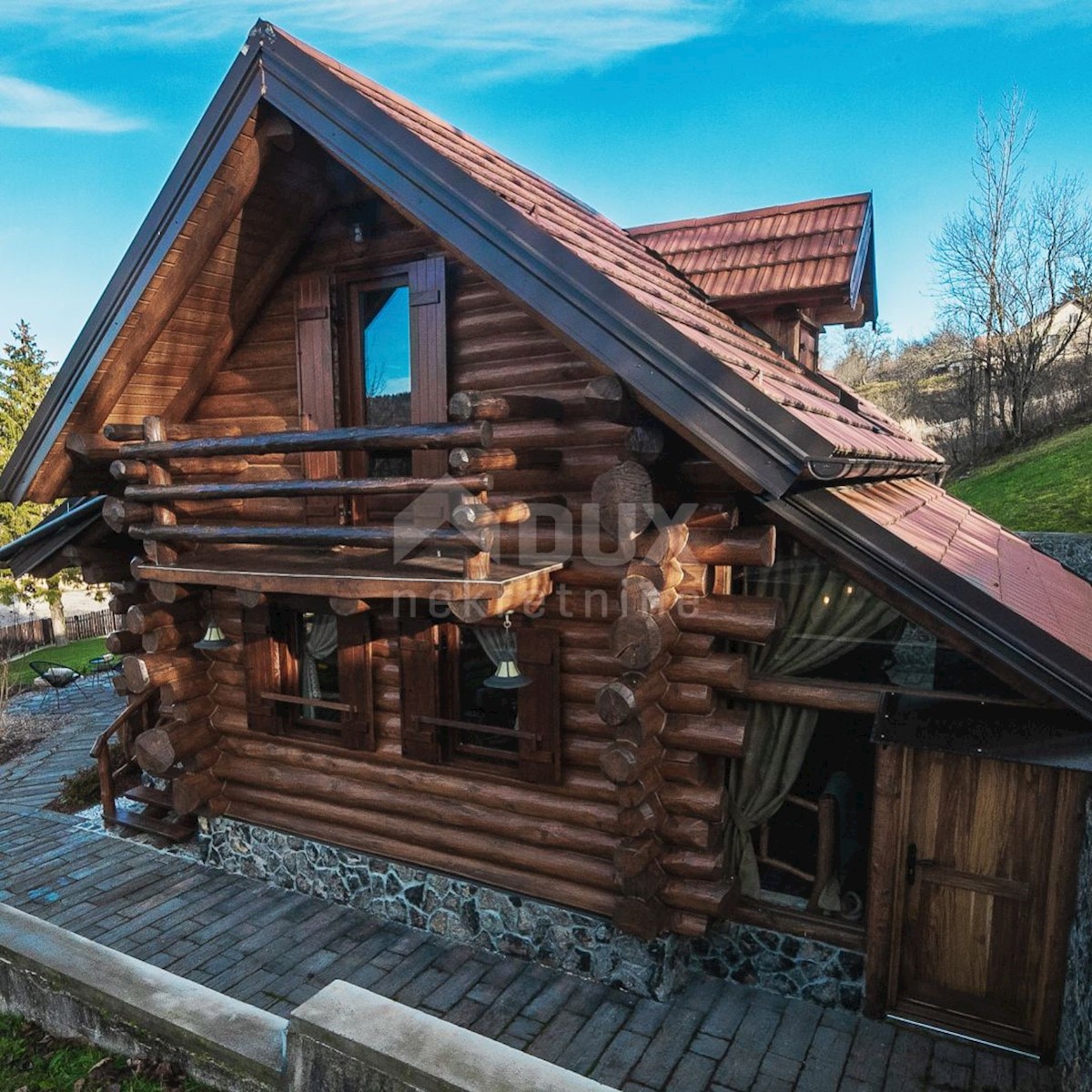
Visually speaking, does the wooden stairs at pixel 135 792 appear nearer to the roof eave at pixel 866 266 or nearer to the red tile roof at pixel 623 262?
the red tile roof at pixel 623 262

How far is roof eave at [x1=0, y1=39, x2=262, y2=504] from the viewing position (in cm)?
597

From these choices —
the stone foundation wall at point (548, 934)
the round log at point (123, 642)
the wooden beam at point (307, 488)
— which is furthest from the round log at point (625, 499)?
the round log at point (123, 642)

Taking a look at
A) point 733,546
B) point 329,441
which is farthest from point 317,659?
point 733,546

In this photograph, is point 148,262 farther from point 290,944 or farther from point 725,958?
point 725,958

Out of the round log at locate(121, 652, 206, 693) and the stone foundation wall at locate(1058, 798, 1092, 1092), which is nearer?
the stone foundation wall at locate(1058, 798, 1092, 1092)

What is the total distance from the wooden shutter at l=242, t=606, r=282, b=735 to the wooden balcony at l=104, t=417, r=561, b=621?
787 millimetres

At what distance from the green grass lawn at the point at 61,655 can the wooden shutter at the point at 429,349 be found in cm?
1836

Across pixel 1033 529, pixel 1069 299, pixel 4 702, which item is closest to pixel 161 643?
pixel 4 702

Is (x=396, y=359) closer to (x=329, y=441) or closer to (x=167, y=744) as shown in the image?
(x=329, y=441)

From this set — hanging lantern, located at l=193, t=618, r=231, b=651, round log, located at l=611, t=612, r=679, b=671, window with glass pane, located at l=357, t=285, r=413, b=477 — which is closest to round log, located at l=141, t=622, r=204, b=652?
hanging lantern, located at l=193, t=618, r=231, b=651

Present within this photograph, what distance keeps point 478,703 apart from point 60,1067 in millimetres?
A: 4007

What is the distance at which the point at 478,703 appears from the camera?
7.51 metres

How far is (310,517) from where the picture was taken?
748 centimetres

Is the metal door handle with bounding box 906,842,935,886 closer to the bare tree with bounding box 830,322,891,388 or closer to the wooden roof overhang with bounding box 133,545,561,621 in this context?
the wooden roof overhang with bounding box 133,545,561,621
